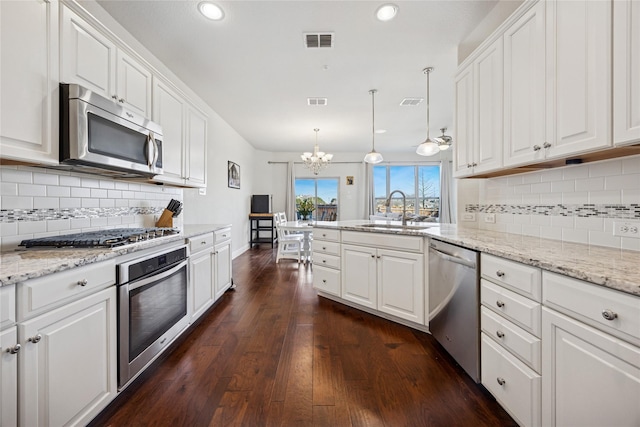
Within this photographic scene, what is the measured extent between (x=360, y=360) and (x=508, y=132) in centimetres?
182

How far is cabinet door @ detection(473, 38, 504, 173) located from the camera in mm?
1744

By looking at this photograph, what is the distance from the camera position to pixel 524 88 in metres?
1.54

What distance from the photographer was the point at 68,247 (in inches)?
53.8

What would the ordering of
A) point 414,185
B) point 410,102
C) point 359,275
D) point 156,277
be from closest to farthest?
point 156,277, point 359,275, point 410,102, point 414,185

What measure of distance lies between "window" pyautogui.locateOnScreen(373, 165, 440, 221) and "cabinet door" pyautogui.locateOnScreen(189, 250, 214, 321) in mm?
5960

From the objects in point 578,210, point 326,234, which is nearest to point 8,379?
point 326,234

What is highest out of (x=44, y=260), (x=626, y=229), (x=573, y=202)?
(x=573, y=202)

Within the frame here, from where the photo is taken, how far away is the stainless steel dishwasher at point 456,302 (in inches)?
58.9

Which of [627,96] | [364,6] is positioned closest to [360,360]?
[627,96]

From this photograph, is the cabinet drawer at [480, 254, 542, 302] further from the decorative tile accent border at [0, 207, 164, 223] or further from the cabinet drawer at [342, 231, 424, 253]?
the decorative tile accent border at [0, 207, 164, 223]

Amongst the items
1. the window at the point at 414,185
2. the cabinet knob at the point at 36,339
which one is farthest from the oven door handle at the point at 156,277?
the window at the point at 414,185

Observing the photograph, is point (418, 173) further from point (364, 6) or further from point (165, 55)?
point (165, 55)

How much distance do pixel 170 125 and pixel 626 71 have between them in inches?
119

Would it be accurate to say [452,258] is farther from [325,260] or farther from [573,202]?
[325,260]
